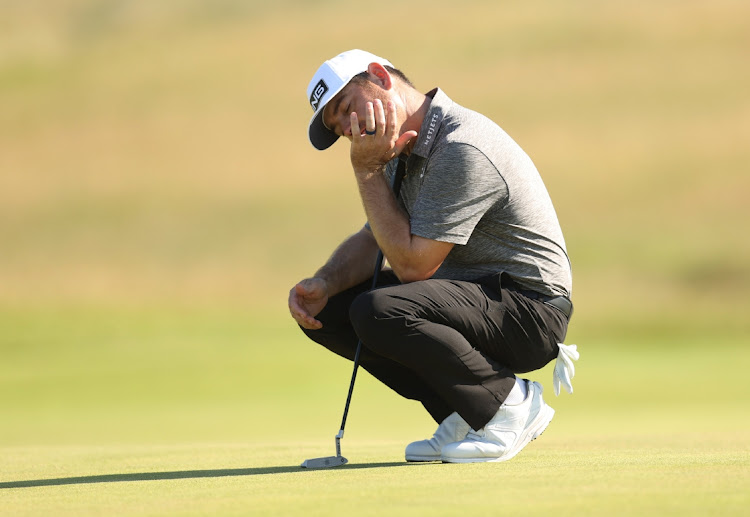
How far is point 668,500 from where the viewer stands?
1.84m

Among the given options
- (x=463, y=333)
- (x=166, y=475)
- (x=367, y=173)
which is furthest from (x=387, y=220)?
(x=166, y=475)

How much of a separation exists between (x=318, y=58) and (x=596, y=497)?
16.5m

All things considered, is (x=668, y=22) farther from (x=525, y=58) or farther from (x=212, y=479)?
(x=212, y=479)

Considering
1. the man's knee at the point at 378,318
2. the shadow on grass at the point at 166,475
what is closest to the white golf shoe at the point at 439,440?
the shadow on grass at the point at 166,475

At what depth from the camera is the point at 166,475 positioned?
269 cm

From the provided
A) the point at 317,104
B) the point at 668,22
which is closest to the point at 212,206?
the point at 668,22

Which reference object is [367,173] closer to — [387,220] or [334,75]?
[387,220]

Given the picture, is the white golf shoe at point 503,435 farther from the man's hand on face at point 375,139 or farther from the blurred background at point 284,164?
the blurred background at point 284,164

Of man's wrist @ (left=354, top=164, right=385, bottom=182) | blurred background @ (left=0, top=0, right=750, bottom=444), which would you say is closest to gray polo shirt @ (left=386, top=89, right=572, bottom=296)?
man's wrist @ (left=354, top=164, right=385, bottom=182)

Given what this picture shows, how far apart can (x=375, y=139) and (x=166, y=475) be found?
1.01m

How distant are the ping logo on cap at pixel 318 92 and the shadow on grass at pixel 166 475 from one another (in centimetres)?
97

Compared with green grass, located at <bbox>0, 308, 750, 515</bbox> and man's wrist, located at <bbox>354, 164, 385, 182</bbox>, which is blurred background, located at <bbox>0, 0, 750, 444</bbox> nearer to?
green grass, located at <bbox>0, 308, 750, 515</bbox>

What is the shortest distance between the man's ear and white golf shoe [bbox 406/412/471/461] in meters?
0.91

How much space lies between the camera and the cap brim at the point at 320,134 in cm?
294
